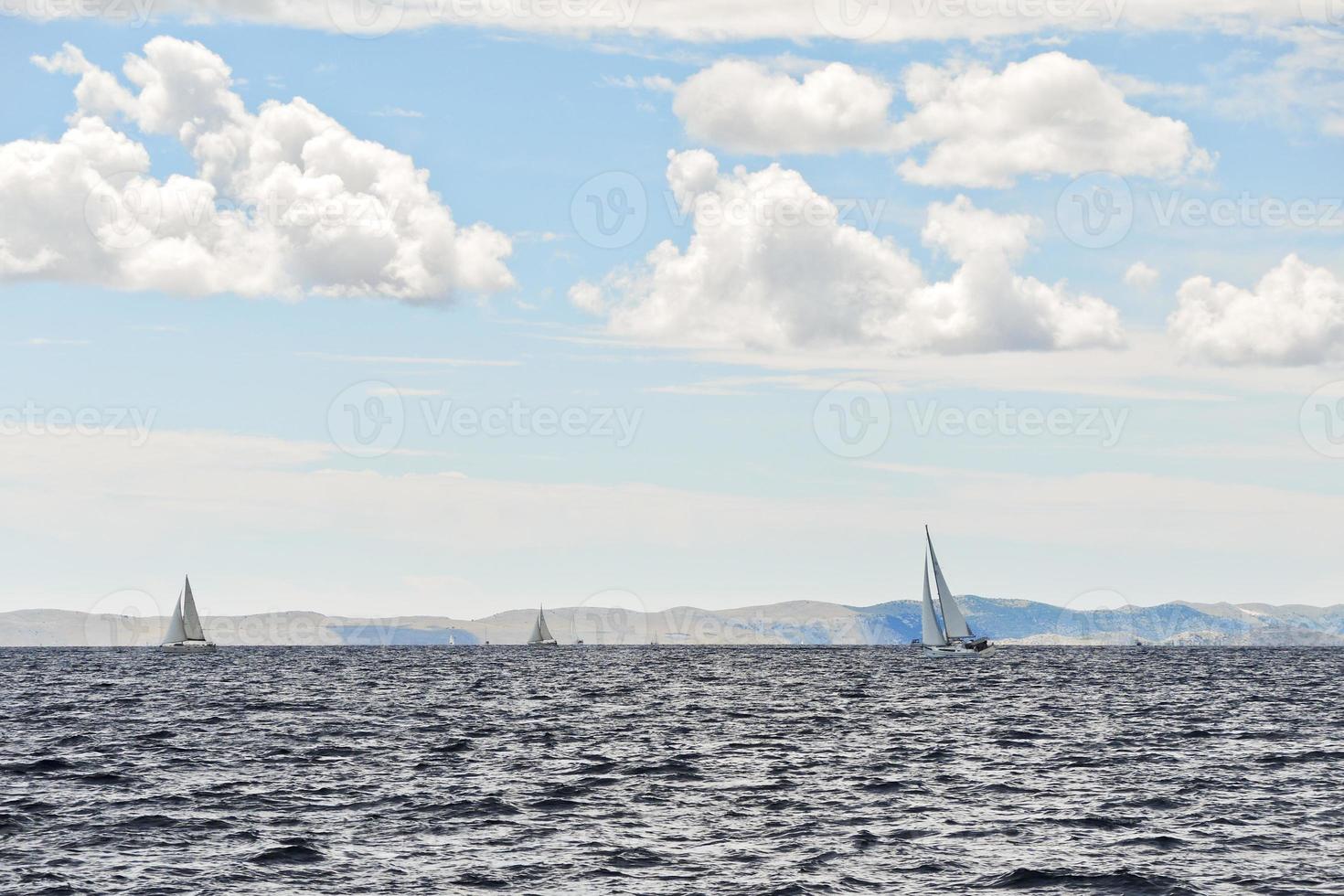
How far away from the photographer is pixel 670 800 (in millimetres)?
42688

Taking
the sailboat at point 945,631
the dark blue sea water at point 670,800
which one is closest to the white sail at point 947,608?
the sailboat at point 945,631

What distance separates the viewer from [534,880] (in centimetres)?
3097

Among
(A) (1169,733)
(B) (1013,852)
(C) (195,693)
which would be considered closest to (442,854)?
(B) (1013,852)

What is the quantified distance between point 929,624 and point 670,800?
14289 centimetres

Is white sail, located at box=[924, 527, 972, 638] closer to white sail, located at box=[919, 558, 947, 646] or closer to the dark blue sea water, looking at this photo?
white sail, located at box=[919, 558, 947, 646]

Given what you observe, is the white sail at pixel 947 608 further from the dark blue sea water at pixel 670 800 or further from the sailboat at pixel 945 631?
the dark blue sea water at pixel 670 800

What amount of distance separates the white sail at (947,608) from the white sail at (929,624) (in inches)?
41.7

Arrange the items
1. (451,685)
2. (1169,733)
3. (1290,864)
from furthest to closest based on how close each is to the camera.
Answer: (451,685) → (1169,733) → (1290,864)

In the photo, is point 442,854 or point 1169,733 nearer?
point 442,854

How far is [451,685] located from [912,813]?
88.1 meters

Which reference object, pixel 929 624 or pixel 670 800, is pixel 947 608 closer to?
pixel 929 624

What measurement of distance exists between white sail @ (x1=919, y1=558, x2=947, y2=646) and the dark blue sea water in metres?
87.0

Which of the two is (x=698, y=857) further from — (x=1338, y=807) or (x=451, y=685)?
(x=451, y=685)

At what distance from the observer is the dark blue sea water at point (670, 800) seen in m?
31.7
